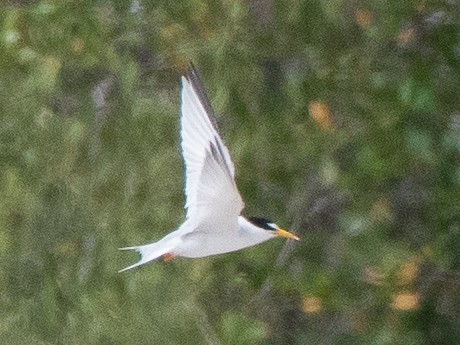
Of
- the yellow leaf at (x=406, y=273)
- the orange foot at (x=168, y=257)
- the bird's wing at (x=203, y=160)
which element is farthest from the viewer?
the orange foot at (x=168, y=257)

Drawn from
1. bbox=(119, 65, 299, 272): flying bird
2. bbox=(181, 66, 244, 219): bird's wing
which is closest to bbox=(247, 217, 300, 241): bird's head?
bbox=(119, 65, 299, 272): flying bird

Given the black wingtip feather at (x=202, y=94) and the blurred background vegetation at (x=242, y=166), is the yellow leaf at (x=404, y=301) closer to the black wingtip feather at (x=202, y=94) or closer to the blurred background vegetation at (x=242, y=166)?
Answer: the blurred background vegetation at (x=242, y=166)

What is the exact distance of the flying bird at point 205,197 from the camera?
155 centimetres

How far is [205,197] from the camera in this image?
161cm

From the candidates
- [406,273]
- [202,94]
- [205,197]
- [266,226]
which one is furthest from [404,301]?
[202,94]

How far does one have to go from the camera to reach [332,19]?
1651 millimetres

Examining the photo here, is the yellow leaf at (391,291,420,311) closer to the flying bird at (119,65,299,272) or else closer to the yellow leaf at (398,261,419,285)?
the yellow leaf at (398,261,419,285)

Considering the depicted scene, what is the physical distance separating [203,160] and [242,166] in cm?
26

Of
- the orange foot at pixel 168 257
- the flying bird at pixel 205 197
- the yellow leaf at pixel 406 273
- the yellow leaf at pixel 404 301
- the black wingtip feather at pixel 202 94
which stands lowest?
the yellow leaf at pixel 404 301

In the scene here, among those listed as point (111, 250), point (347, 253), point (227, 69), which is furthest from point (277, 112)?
point (111, 250)

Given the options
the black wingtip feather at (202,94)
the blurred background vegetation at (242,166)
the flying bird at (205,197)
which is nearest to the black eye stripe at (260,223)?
the flying bird at (205,197)

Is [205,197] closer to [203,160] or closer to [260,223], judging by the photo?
[203,160]

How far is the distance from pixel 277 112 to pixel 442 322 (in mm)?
495

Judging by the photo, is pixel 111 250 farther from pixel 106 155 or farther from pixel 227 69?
pixel 227 69
